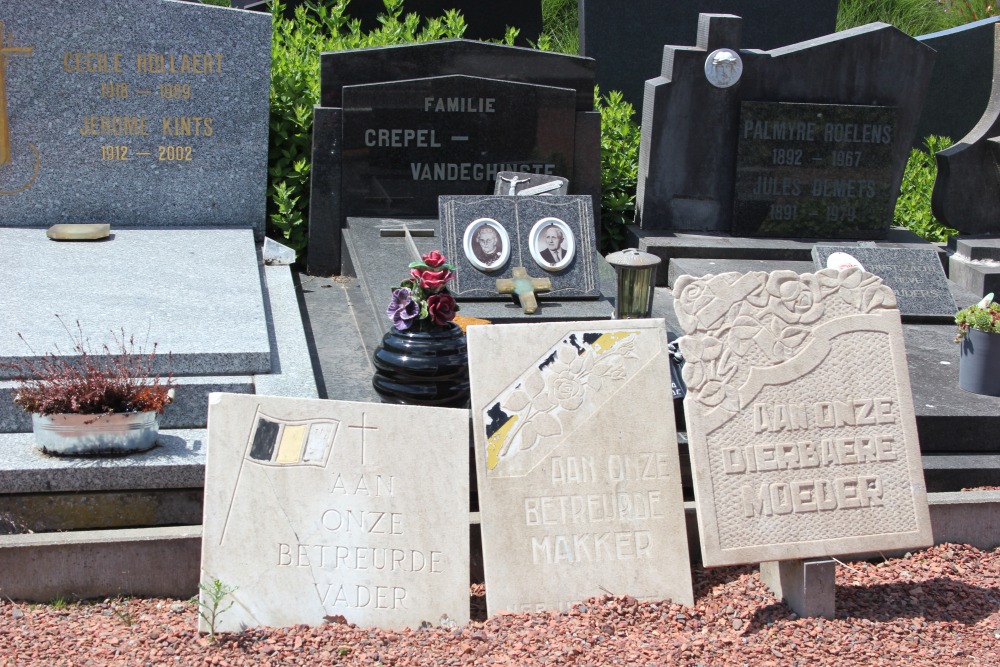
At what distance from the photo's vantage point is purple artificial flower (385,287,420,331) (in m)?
4.07

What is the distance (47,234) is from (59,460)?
2.42 metres

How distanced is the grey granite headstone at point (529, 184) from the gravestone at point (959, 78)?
4677 mm

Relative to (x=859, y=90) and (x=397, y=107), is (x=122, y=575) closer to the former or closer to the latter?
(x=397, y=107)

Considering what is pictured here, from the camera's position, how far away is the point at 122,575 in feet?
11.3

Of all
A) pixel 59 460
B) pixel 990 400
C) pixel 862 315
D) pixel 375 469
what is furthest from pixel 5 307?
pixel 990 400

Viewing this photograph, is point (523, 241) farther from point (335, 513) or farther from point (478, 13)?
point (478, 13)

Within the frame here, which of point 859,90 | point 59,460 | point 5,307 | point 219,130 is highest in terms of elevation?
point 859,90

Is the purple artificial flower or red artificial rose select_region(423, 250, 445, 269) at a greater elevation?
red artificial rose select_region(423, 250, 445, 269)

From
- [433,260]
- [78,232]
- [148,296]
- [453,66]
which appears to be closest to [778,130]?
[453,66]

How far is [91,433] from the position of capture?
374 centimetres

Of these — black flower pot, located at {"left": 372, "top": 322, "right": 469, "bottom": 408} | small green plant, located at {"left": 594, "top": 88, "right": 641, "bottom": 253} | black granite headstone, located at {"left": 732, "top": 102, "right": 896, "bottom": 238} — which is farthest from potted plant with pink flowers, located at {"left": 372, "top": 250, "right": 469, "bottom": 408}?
black granite headstone, located at {"left": 732, "top": 102, "right": 896, "bottom": 238}

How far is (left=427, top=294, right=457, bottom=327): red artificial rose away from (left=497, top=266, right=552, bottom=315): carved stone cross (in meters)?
1.16

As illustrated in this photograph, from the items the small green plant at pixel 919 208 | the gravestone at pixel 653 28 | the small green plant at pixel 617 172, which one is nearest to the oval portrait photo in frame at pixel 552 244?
the small green plant at pixel 617 172

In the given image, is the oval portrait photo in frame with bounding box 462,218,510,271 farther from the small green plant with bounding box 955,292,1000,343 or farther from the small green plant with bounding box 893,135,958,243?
the small green plant with bounding box 893,135,958,243
